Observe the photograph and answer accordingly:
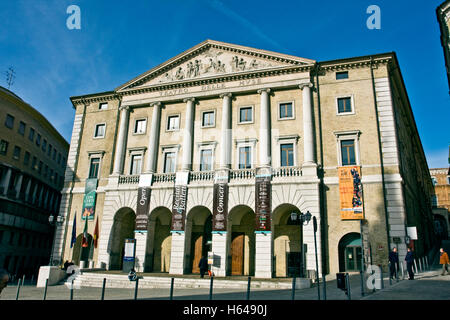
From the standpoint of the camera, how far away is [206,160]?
30.4 meters

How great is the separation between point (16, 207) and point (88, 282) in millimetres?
20257

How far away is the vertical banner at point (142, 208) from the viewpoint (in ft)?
96.8

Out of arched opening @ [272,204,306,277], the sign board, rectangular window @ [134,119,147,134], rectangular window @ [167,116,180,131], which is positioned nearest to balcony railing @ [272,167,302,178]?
arched opening @ [272,204,306,277]

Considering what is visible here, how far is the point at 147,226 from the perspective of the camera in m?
29.5

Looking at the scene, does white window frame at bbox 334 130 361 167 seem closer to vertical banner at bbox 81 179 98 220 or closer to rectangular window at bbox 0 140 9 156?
vertical banner at bbox 81 179 98 220

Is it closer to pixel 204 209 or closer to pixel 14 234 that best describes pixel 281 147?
pixel 204 209

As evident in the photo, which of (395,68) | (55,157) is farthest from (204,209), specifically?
(55,157)

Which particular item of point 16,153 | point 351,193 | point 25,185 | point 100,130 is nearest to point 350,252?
point 351,193

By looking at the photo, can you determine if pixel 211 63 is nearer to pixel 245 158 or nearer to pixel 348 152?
pixel 245 158

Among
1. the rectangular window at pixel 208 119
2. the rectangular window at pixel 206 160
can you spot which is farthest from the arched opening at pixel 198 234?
the rectangular window at pixel 208 119

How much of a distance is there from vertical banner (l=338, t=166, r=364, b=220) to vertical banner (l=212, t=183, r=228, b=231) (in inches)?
342

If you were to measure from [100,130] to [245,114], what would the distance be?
15.6 metres

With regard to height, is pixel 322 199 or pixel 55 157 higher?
pixel 55 157

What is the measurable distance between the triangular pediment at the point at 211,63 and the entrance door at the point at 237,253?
1418cm
